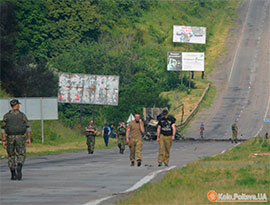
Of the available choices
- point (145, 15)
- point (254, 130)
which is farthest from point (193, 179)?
point (145, 15)

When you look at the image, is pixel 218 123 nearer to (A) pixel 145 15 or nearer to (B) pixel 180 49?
(B) pixel 180 49

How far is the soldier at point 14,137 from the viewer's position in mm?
17641

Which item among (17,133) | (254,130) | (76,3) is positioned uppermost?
(76,3)

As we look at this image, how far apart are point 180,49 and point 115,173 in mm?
98865

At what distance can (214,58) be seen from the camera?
374 feet

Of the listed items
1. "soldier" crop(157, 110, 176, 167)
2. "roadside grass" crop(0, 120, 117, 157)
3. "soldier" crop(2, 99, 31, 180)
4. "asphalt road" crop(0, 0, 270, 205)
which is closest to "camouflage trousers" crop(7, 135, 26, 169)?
"soldier" crop(2, 99, 31, 180)

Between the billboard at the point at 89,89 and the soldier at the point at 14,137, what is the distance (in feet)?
140

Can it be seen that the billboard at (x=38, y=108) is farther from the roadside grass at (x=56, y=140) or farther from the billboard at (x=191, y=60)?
the billboard at (x=191, y=60)

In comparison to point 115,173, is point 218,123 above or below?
below

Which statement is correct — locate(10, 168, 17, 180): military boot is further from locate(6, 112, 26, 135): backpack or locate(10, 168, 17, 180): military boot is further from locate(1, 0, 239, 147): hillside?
locate(1, 0, 239, 147): hillside

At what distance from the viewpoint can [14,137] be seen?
58.2 ft

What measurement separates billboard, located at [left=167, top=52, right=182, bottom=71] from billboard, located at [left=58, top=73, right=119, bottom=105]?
33393 millimetres

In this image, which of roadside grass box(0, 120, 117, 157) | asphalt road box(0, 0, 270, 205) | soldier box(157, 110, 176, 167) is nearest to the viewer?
asphalt road box(0, 0, 270, 205)

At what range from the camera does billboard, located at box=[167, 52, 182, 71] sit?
3706 inches
